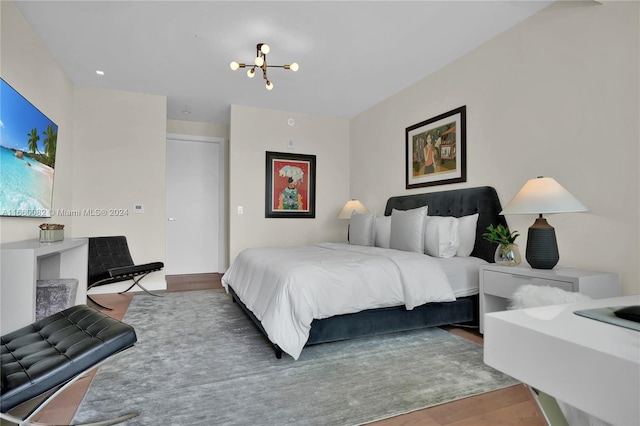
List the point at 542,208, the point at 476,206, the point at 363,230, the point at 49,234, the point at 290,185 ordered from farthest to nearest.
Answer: the point at 290,185 < the point at 363,230 < the point at 476,206 < the point at 49,234 < the point at 542,208

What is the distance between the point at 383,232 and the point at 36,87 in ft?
12.5

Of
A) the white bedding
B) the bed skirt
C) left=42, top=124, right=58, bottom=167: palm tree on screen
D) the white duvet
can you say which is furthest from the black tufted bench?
the white bedding

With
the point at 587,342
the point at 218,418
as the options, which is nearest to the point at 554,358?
the point at 587,342

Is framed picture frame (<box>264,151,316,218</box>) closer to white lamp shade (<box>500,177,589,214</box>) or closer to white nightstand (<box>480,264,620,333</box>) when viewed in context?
white nightstand (<box>480,264,620,333</box>)

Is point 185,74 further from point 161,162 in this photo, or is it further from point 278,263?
point 278,263

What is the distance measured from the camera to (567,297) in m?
1.55

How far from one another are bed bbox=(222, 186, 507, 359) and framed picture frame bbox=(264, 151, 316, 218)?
6.63ft

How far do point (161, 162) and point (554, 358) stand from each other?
5.14m

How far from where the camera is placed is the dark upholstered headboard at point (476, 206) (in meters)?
3.22

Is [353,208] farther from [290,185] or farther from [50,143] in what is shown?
[50,143]

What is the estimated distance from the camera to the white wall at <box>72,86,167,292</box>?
448 cm

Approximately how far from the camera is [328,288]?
8.04ft

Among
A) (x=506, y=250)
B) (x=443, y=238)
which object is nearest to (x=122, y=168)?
(x=443, y=238)

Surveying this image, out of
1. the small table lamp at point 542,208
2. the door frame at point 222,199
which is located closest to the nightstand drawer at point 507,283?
the small table lamp at point 542,208
